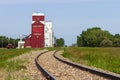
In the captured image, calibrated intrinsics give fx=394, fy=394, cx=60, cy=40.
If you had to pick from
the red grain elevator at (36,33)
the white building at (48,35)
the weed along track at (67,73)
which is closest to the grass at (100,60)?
the weed along track at (67,73)

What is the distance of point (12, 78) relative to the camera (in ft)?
50.9

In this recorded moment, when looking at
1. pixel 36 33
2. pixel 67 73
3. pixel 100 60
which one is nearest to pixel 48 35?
pixel 36 33

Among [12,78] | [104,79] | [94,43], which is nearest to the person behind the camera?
[104,79]

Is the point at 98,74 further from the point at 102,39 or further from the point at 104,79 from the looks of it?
the point at 102,39

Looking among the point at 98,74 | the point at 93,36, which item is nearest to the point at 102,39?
the point at 93,36

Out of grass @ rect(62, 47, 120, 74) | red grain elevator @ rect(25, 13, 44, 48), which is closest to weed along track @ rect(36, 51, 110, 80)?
grass @ rect(62, 47, 120, 74)

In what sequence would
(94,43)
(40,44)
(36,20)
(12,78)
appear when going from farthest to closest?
(94,43)
(36,20)
(40,44)
(12,78)

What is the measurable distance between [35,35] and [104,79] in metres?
130

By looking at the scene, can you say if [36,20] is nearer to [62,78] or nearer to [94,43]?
[94,43]

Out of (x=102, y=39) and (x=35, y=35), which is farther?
(x=102, y=39)

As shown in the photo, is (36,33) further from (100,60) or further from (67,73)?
(67,73)

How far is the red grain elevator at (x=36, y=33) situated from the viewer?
141500 millimetres

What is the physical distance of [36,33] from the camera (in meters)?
145

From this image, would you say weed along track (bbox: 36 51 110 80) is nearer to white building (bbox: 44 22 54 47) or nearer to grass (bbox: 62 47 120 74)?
grass (bbox: 62 47 120 74)
